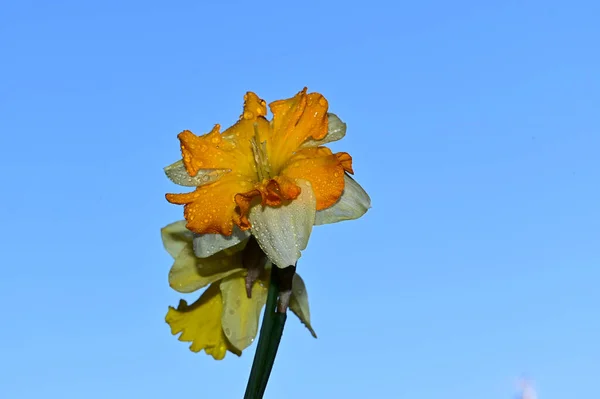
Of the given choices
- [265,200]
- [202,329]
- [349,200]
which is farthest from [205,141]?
[202,329]

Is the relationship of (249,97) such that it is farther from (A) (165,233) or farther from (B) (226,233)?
(A) (165,233)

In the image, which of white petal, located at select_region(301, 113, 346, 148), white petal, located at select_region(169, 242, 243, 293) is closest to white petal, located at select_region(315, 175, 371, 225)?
white petal, located at select_region(301, 113, 346, 148)

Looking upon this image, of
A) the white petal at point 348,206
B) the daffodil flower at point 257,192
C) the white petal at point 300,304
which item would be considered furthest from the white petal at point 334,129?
the white petal at point 300,304

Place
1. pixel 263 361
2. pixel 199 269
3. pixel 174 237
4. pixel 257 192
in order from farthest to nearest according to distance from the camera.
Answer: pixel 174 237 < pixel 199 269 < pixel 257 192 < pixel 263 361

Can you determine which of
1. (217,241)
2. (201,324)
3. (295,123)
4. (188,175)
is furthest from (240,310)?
(295,123)

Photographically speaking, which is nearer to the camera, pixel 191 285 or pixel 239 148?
pixel 239 148

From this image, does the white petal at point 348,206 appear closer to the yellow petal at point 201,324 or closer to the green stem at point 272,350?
the green stem at point 272,350

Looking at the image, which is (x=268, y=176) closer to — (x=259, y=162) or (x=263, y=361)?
(x=259, y=162)
